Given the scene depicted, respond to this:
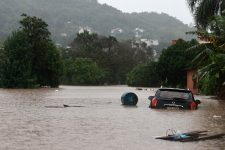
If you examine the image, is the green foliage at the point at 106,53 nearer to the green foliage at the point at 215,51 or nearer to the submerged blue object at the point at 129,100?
the green foliage at the point at 215,51

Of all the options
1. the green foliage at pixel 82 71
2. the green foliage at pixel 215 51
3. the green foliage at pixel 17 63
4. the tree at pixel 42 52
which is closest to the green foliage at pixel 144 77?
the green foliage at pixel 82 71

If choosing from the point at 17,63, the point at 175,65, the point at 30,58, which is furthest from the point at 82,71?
the point at 175,65

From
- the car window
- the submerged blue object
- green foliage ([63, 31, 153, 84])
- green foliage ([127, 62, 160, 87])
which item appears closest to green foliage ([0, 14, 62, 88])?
green foliage ([127, 62, 160, 87])

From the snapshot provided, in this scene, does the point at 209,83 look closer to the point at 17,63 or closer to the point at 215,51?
the point at 215,51

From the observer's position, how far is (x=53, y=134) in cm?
1559

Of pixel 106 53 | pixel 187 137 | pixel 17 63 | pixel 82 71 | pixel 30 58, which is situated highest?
pixel 106 53

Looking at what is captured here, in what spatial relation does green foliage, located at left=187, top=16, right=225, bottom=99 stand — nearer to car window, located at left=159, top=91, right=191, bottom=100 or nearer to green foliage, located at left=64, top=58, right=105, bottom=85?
car window, located at left=159, top=91, right=191, bottom=100

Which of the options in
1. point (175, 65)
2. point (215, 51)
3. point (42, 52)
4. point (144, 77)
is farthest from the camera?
point (144, 77)

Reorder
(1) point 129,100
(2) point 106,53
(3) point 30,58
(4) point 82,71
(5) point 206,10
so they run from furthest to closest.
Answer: (2) point 106,53 → (4) point 82,71 → (3) point 30,58 → (5) point 206,10 → (1) point 129,100

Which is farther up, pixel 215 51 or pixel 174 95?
pixel 215 51

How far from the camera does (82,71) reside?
145 metres

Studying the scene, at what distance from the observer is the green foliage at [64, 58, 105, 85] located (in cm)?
14488

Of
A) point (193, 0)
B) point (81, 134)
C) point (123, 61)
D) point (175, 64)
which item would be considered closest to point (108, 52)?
point (123, 61)

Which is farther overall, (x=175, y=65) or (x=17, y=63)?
(x=175, y=65)
